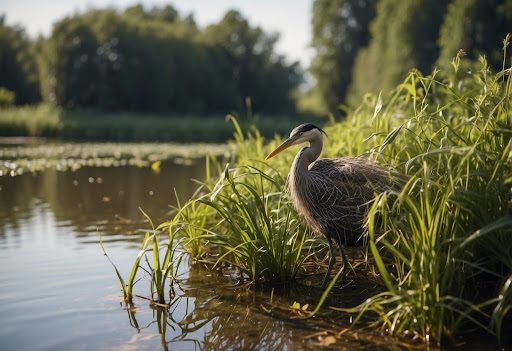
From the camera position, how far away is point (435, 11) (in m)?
31.2

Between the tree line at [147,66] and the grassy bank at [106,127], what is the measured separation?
21.0ft

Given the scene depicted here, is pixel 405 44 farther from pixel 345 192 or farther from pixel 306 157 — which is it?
pixel 345 192

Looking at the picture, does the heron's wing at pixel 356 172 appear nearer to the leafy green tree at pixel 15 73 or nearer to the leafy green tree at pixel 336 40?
the leafy green tree at pixel 336 40

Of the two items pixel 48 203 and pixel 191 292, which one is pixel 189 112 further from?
pixel 191 292

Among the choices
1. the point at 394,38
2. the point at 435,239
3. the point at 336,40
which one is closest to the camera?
the point at 435,239

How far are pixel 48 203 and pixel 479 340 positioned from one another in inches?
285

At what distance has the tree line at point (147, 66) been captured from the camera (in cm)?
3447

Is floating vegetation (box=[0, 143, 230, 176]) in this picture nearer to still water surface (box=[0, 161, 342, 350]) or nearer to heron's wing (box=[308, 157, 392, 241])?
still water surface (box=[0, 161, 342, 350])

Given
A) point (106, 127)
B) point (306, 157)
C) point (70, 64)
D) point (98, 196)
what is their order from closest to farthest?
point (306, 157) → point (98, 196) → point (106, 127) → point (70, 64)

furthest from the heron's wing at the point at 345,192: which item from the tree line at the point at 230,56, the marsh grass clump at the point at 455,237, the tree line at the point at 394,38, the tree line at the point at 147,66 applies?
the tree line at the point at 147,66

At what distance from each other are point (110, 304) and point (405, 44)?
2954 cm

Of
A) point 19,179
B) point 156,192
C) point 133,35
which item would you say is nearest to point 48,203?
point 156,192

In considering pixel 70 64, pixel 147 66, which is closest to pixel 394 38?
pixel 147 66

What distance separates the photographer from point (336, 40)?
42.8 metres
